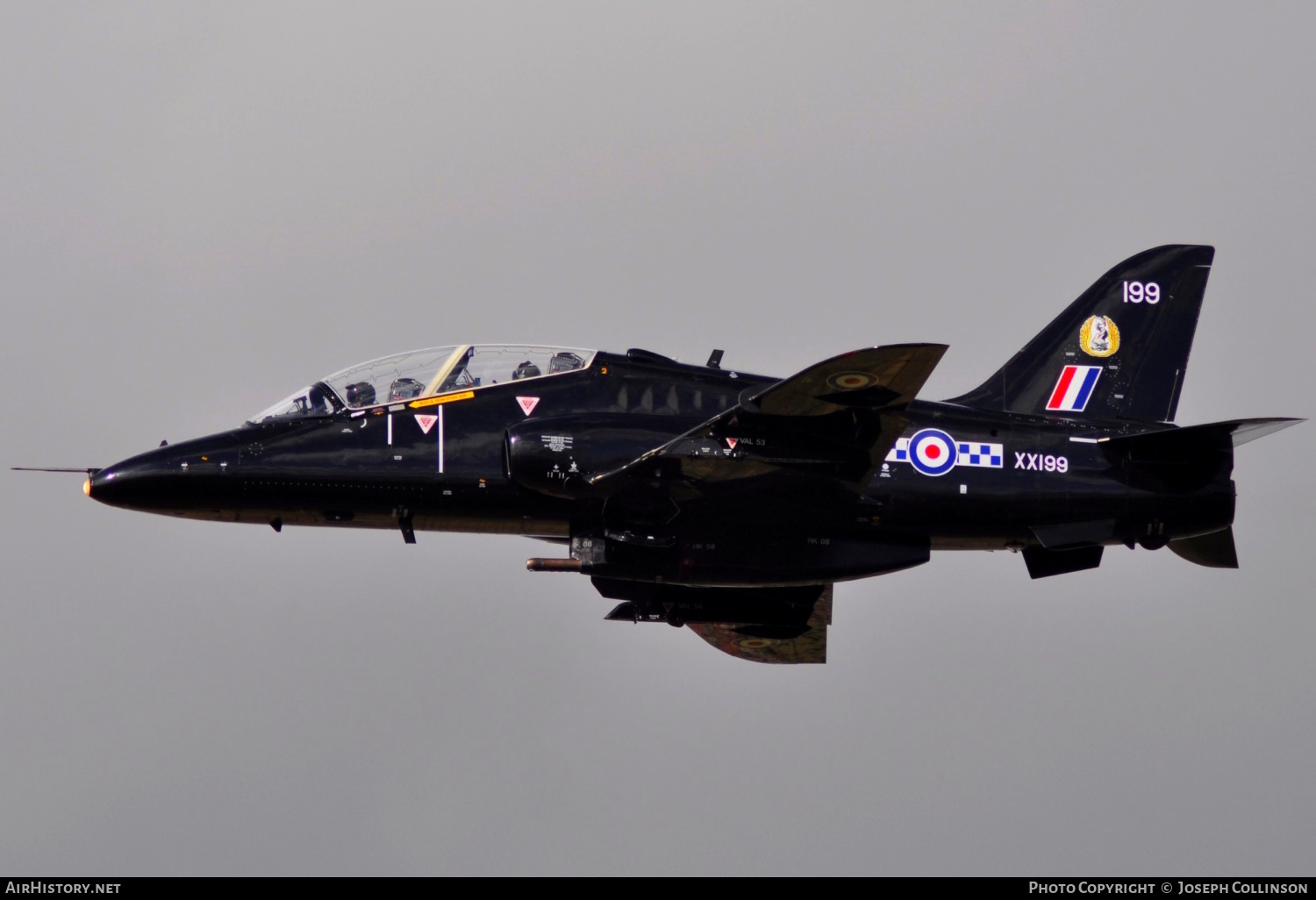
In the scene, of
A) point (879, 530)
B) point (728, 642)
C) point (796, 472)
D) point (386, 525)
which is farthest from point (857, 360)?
point (728, 642)

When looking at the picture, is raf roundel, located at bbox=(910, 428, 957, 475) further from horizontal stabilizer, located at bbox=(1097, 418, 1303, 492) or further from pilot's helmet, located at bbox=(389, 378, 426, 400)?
pilot's helmet, located at bbox=(389, 378, 426, 400)

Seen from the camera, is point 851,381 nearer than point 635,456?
Yes

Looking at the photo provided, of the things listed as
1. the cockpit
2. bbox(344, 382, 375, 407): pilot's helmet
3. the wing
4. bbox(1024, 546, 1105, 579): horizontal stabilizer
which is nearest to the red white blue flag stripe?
bbox(1024, 546, 1105, 579): horizontal stabilizer

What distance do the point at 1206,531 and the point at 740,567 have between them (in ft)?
26.4

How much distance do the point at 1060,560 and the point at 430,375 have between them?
37.5 feet

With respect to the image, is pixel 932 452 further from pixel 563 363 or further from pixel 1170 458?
pixel 563 363

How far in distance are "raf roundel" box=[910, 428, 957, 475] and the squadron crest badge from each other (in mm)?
4216

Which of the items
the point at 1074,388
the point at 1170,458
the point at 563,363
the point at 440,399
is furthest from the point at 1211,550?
the point at 440,399

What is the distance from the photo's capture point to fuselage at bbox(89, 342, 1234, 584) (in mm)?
28438

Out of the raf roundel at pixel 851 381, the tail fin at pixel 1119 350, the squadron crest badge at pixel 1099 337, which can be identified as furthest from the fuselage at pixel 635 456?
the squadron crest badge at pixel 1099 337

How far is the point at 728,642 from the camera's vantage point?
35.1 metres

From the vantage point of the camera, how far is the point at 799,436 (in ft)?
90.0

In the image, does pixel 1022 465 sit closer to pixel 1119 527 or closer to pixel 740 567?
pixel 1119 527

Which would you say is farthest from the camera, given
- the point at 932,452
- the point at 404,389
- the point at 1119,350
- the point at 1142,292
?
the point at 1142,292
